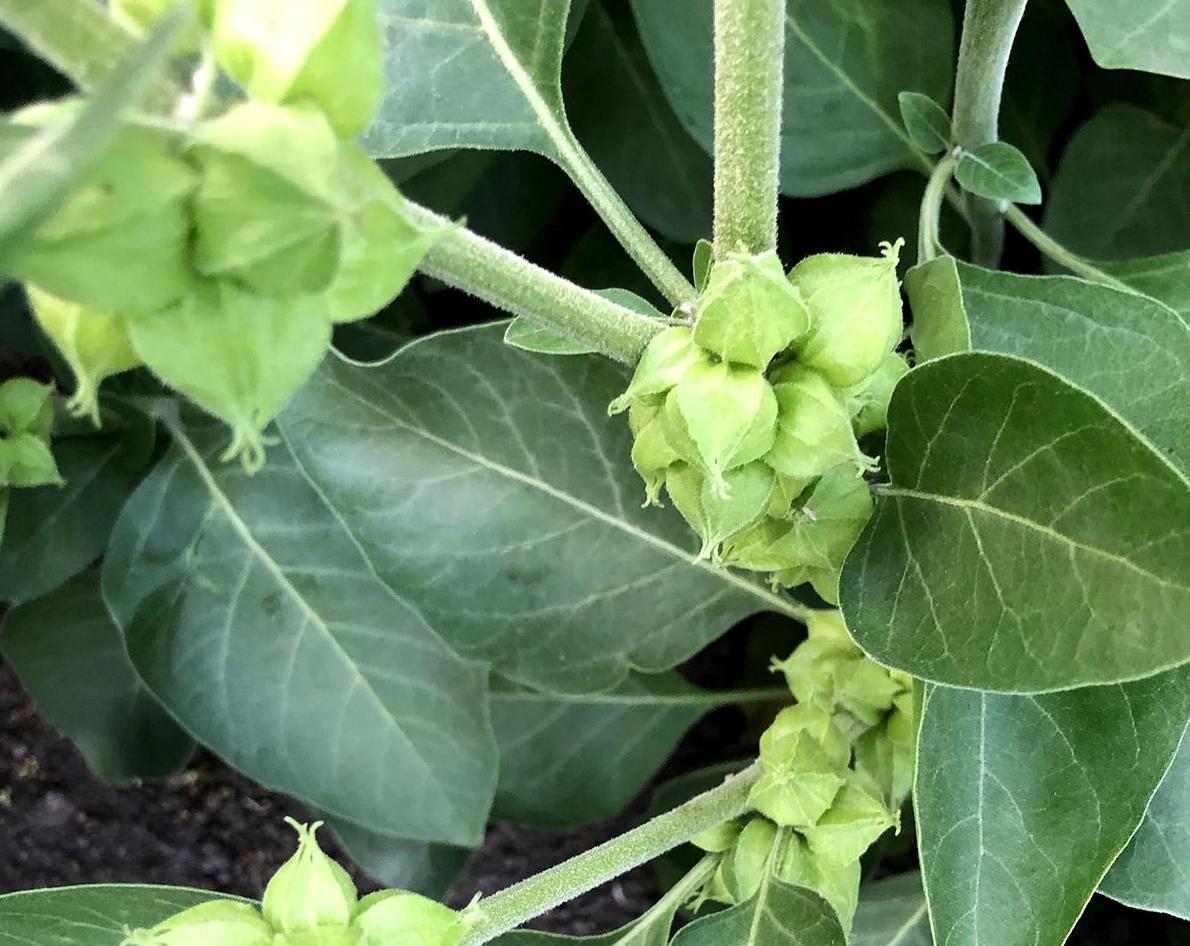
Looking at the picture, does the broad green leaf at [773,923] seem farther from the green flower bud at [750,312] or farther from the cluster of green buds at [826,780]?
the green flower bud at [750,312]

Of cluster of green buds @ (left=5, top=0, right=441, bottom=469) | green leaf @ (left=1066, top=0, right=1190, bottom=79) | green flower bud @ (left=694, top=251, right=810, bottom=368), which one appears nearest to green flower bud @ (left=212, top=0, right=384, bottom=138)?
cluster of green buds @ (left=5, top=0, right=441, bottom=469)

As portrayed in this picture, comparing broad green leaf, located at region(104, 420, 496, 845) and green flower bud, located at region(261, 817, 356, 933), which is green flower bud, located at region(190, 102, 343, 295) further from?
broad green leaf, located at region(104, 420, 496, 845)

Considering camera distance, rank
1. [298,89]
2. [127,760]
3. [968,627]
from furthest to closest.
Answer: [127,760], [968,627], [298,89]

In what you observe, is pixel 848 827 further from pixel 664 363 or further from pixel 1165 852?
pixel 664 363

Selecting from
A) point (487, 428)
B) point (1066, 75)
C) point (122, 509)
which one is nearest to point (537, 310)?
point (487, 428)

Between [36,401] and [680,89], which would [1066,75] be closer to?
[680,89]
